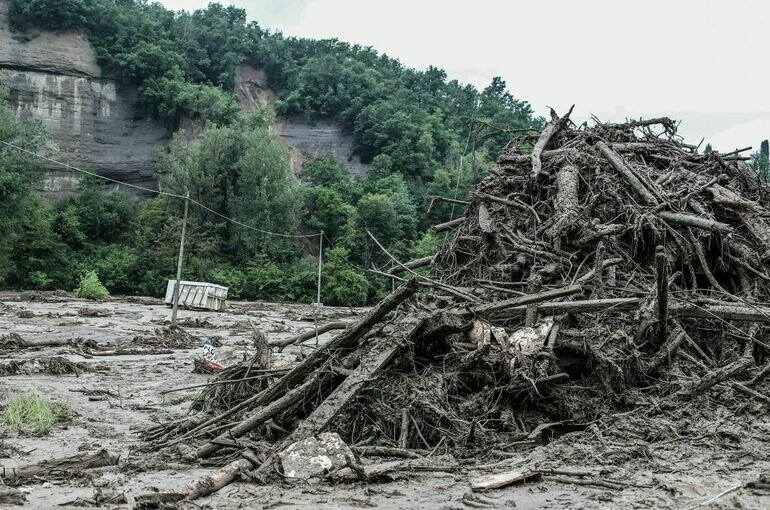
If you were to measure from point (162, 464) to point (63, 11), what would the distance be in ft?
187

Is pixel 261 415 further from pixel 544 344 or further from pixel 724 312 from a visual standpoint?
pixel 724 312

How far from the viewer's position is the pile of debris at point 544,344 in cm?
575

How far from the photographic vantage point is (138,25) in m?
60.4

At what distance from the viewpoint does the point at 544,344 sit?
20.0 feet

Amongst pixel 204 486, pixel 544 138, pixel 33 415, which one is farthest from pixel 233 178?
pixel 204 486

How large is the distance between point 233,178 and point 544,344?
134 ft

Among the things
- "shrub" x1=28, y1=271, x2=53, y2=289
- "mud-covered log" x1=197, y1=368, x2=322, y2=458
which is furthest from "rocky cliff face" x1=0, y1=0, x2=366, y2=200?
"mud-covered log" x1=197, y1=368, x2=322, y2=458

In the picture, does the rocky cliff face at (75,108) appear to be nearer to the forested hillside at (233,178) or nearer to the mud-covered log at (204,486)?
the forested hillside at (233,178)

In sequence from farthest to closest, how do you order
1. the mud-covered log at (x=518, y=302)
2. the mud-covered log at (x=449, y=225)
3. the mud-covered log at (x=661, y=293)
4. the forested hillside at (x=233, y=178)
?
the forested hillside at (x=233, y=178) → the mud-covered log at (x=449, y=225) → the mud-covered log at (x=518, y=302) → the mud-covered log at (x=661, y=293)

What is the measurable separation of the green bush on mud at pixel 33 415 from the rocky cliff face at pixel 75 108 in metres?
42.6

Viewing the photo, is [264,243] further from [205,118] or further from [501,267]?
[501,267]

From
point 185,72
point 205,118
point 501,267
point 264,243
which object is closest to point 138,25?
point 185,72

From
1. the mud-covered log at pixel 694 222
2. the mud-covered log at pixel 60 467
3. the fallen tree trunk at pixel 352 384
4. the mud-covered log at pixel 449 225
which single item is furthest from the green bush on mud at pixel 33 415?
the mud-covered log at pixel 694 222

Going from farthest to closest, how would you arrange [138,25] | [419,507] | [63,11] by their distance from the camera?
1. [138,25]
2. [63,11]
3. [419,507]
